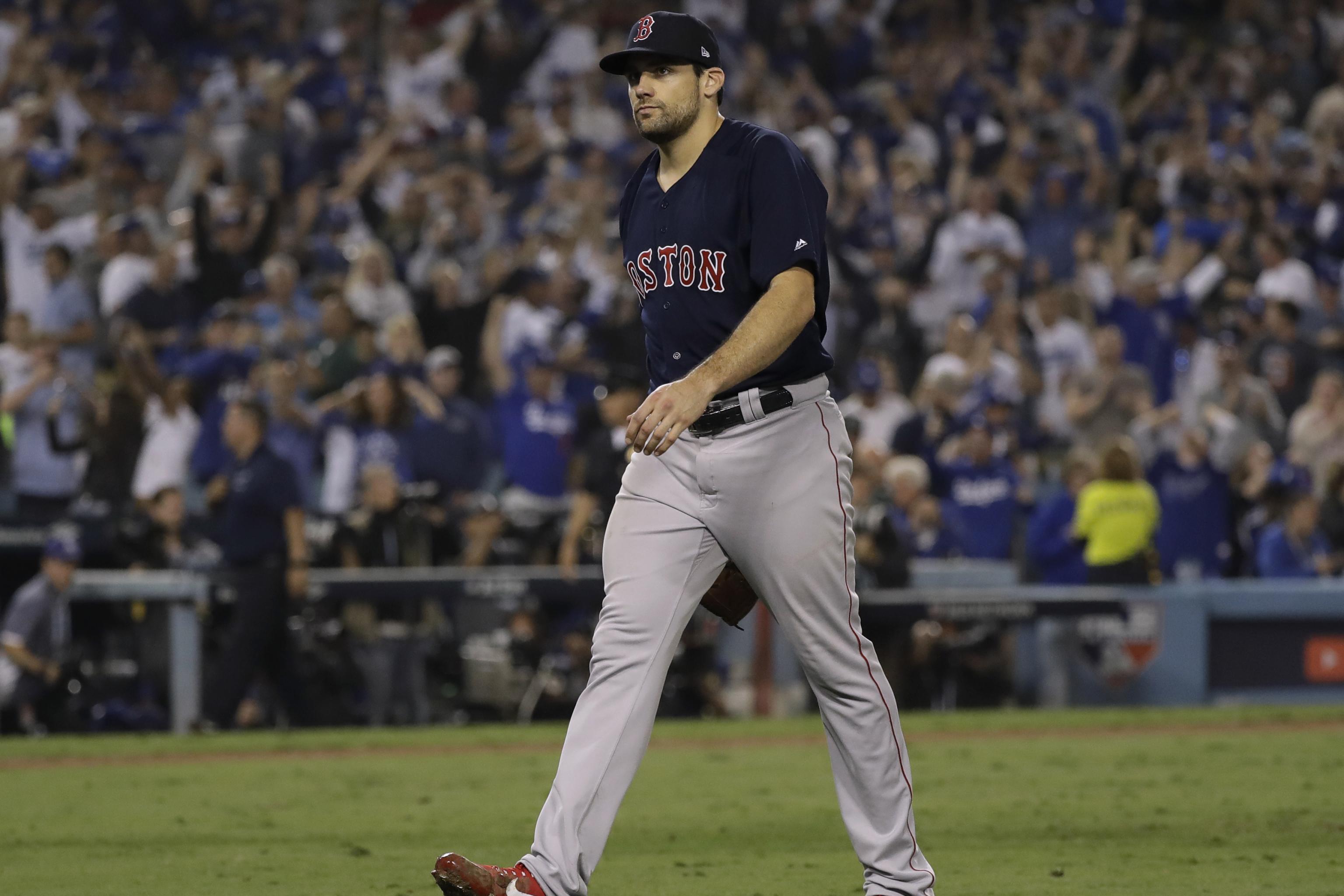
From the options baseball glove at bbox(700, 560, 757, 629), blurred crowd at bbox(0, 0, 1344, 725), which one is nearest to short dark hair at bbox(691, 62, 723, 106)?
baseball glove at bbox(700, 560, 757, 629)

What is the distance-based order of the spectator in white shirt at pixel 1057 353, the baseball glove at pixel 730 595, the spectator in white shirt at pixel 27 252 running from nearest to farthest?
the baseball glove at pixel 730 595
the spectator in white shirt at pixel 27 252
the spectator in white shirt at pixel 1057 353

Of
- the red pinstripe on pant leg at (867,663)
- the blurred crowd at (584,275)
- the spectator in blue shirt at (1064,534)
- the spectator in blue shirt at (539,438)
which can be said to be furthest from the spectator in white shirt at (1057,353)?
the red pinstripe on pant leg at (867,663)

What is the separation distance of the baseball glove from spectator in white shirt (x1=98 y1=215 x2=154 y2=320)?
9353 mm

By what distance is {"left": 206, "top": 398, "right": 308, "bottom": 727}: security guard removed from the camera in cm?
1066

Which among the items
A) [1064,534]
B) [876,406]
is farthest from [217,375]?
[1064,534]

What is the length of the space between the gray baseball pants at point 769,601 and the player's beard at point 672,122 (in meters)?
0.67

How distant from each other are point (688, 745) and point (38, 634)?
3.81 meters

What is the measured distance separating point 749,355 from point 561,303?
9705mm

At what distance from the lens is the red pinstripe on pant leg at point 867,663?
4.44 metres

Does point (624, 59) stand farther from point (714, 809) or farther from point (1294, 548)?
point (1294, 548)

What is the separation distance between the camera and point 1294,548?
1259 cm

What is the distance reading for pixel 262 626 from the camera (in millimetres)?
10688

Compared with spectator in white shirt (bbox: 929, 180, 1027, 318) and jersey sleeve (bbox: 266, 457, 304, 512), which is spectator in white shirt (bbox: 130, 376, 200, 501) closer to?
jersey sleeve (bbox: 266, 457, 304, 512)

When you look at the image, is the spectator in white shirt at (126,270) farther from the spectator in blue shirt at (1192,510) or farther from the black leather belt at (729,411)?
the black leather belt at (729,411)
